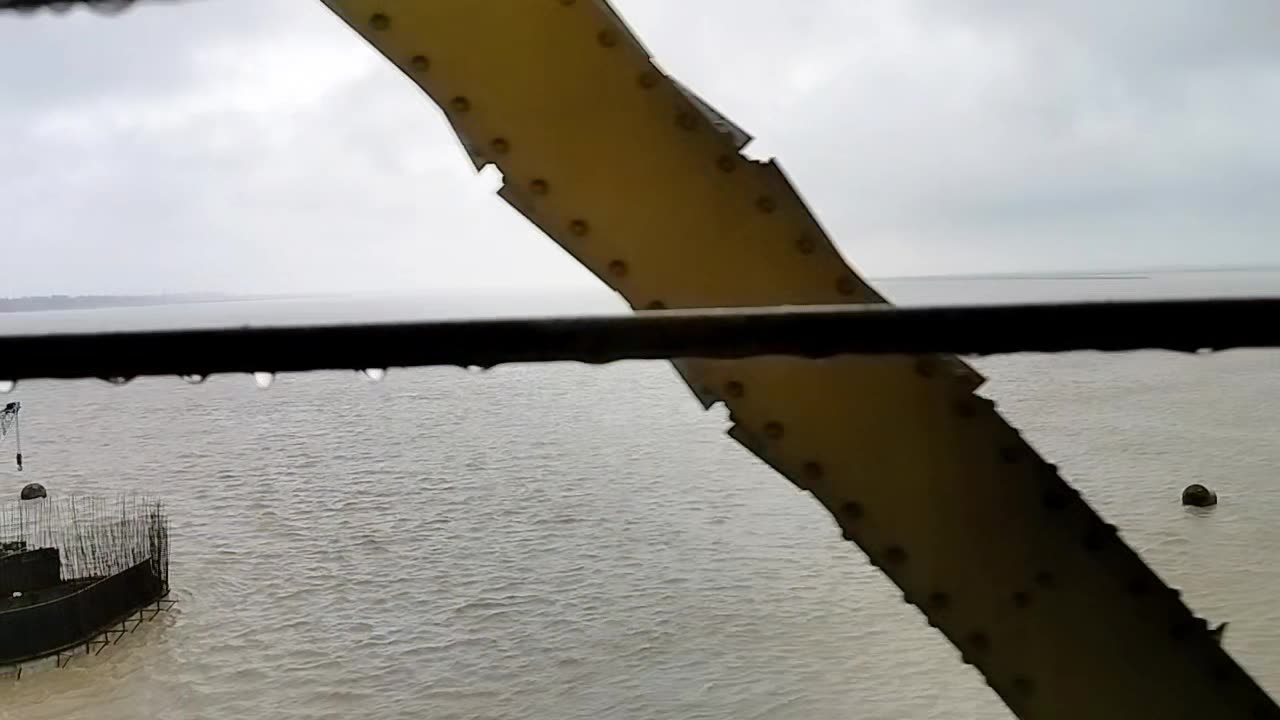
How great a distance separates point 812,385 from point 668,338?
2.30 feet

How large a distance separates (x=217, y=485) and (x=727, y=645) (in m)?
10.1

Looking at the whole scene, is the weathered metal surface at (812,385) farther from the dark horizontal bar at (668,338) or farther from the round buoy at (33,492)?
the round buoy at (33,492)

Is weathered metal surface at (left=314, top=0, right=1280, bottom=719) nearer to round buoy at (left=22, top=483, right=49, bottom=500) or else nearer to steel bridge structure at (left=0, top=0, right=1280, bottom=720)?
steel bridge structure at (left=0, top=0, right=1280, bottom=720)

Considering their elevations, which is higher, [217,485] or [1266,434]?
[1266,434]

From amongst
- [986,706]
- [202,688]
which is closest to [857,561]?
[986,706]

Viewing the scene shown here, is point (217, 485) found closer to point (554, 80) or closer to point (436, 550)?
point (436, 550)

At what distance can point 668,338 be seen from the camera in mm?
560

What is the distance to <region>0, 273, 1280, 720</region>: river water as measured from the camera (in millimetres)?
10500

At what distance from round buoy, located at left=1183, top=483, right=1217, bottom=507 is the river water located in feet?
0.74

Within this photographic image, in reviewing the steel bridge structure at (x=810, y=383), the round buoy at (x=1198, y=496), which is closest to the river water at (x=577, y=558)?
the round buoy at (x=1198, y=496)

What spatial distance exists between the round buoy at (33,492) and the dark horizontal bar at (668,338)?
16900 millimetres

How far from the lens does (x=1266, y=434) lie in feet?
44.7

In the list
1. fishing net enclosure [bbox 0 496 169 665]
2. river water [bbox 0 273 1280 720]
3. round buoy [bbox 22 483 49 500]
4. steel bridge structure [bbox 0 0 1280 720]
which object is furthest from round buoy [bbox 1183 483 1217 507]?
round buoy [bbox 22 483 49 500]

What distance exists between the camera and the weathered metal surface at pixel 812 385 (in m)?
1.19
